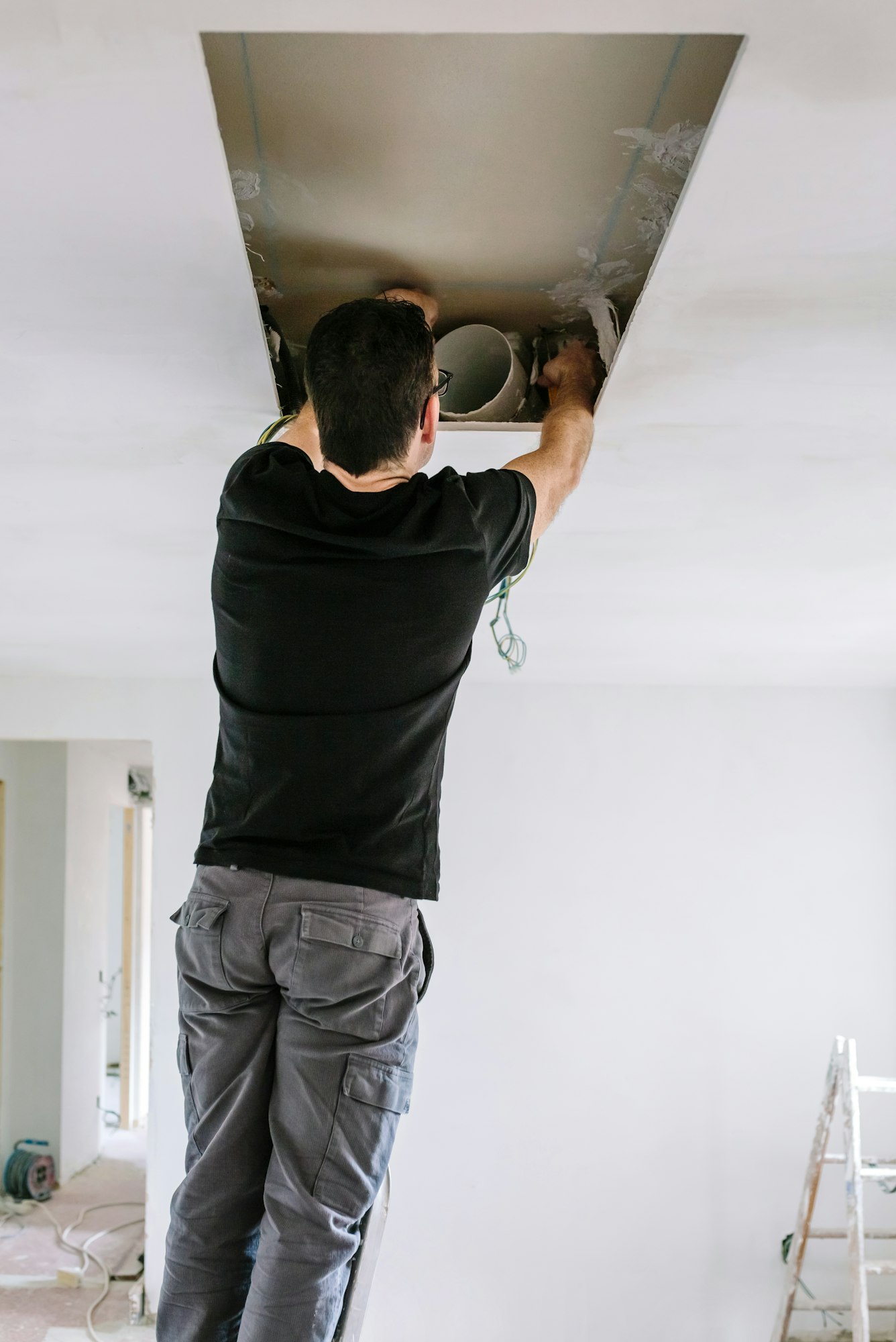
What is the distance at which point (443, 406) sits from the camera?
179cm

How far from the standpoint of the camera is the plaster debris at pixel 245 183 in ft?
4.30

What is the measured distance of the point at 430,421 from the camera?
1.36 m

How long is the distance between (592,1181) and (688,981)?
93cm

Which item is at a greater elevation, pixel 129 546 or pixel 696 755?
pixel 129 546

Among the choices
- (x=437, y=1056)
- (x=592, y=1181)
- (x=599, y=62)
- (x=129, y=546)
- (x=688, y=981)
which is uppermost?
(x=599, y=62)

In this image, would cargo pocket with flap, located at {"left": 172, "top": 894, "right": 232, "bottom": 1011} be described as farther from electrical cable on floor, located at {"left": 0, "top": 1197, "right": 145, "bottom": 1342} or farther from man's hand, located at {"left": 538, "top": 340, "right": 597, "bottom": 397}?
electrical cable on floor, located at {"left": 0, "top": 1197, "right": 145, "bottom": 1342}

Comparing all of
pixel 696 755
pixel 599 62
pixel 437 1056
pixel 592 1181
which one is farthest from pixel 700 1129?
pixel 599 62

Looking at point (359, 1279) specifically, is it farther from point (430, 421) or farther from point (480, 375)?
point (480, 375)

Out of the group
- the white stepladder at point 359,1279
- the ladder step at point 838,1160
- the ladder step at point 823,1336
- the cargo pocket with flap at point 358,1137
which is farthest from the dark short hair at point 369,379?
the ladder step at point 823,1336

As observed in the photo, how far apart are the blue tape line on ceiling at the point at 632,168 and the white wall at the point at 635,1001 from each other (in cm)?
315

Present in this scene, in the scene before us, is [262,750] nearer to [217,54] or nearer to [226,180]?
[226,180]

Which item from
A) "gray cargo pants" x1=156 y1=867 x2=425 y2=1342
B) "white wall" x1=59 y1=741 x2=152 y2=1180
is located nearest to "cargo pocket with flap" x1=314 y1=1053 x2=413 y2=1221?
"gray cargo pants" x1=156 y1=867 x2=425 y2=1342

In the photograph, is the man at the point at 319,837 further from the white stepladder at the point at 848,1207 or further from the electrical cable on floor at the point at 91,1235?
the electrical cable on floor at the point at 91,1235

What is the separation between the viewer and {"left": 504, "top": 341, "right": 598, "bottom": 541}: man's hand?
1.44 meters
